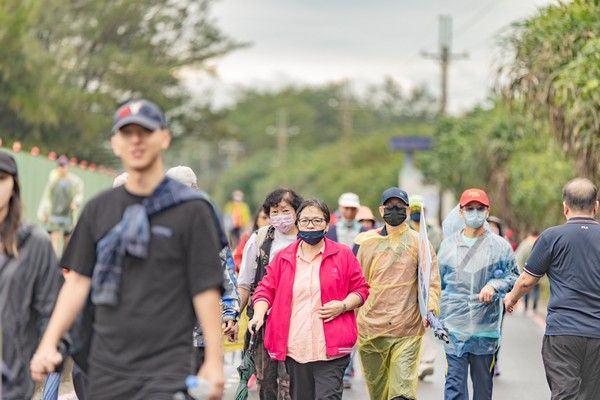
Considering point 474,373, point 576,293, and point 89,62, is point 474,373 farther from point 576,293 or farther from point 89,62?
point 89,62

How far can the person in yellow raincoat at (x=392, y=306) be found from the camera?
11039mm

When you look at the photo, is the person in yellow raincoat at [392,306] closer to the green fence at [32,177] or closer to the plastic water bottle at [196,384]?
the plastic water bottle at [196,384]

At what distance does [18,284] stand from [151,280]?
2.95 feet

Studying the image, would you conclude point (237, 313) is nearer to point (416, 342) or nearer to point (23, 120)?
point (416, 342)

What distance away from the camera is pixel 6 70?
3512cm

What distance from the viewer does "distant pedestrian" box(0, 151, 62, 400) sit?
674cm

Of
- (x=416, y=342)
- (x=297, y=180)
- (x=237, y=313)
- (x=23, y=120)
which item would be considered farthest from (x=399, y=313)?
(x=297, y=180)

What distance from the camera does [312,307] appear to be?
9.90 meters

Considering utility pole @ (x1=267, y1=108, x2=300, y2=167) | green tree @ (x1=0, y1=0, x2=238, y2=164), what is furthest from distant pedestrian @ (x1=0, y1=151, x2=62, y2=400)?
utility pole @ (x1=267, y1=108, x2=300, y2=167)

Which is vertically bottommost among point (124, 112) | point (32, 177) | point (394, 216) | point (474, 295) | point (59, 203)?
point (474, 295)

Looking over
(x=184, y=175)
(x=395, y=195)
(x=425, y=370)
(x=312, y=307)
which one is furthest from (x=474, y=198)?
(x=425, y=370)

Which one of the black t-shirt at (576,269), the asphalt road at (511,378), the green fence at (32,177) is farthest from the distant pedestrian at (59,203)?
the black t-shirt at (576,269)

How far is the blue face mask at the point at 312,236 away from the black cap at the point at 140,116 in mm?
3865

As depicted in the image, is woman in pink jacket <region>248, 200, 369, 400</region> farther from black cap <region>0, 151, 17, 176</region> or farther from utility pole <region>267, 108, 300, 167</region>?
utility pole <region>267, 108, 300, 167</region>
